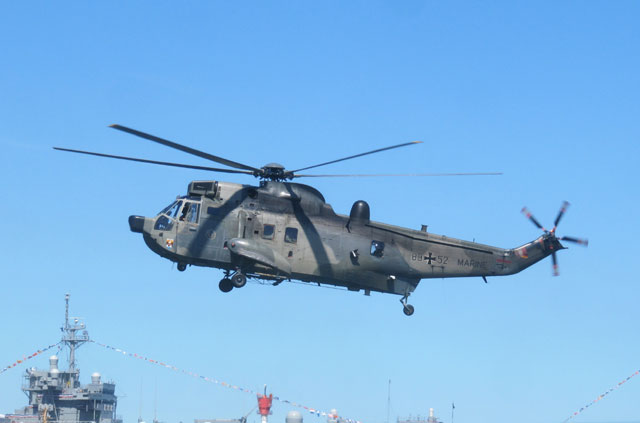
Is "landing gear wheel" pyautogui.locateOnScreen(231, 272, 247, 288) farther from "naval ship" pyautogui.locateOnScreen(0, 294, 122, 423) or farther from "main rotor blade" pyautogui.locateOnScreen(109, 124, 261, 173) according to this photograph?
"naval ship" pyautogui.locateOnScreen(0, 294, 122, 423)

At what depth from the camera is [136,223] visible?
54.0 meters

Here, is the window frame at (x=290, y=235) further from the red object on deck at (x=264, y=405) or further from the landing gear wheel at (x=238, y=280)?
the red object on deck at (x=264, y=405)

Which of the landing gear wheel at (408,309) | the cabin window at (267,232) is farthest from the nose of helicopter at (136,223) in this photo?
the landing gear wheel at (408,309)

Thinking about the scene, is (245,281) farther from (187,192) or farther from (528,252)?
(528,252)

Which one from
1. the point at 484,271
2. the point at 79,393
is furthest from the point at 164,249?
the point at 79,393

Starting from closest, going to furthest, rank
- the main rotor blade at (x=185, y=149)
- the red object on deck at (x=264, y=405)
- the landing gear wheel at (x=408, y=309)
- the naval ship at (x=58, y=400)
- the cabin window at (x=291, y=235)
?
the main rotor blade at (x=185, y=149) → the cabin window at (x=291, y=235) → the landing gear wheel at (x=408, y=309) → the red object on deck at (x=264, y=405) → the naval ship at (x=58, y=400)

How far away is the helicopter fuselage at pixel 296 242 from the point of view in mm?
53906

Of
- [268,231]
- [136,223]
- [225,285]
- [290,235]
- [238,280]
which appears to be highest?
[136,223]

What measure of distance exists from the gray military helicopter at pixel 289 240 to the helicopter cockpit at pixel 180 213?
0.05 meters

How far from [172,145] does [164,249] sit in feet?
19.0

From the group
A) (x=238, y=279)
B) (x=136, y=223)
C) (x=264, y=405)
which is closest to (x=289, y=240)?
(x=238, y=279)

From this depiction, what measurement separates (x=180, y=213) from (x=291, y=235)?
6.04m

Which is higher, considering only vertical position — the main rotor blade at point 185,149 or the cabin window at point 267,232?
the main rotor blade at point 185,149

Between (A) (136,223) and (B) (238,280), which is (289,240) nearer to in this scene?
(B) (238,280)
